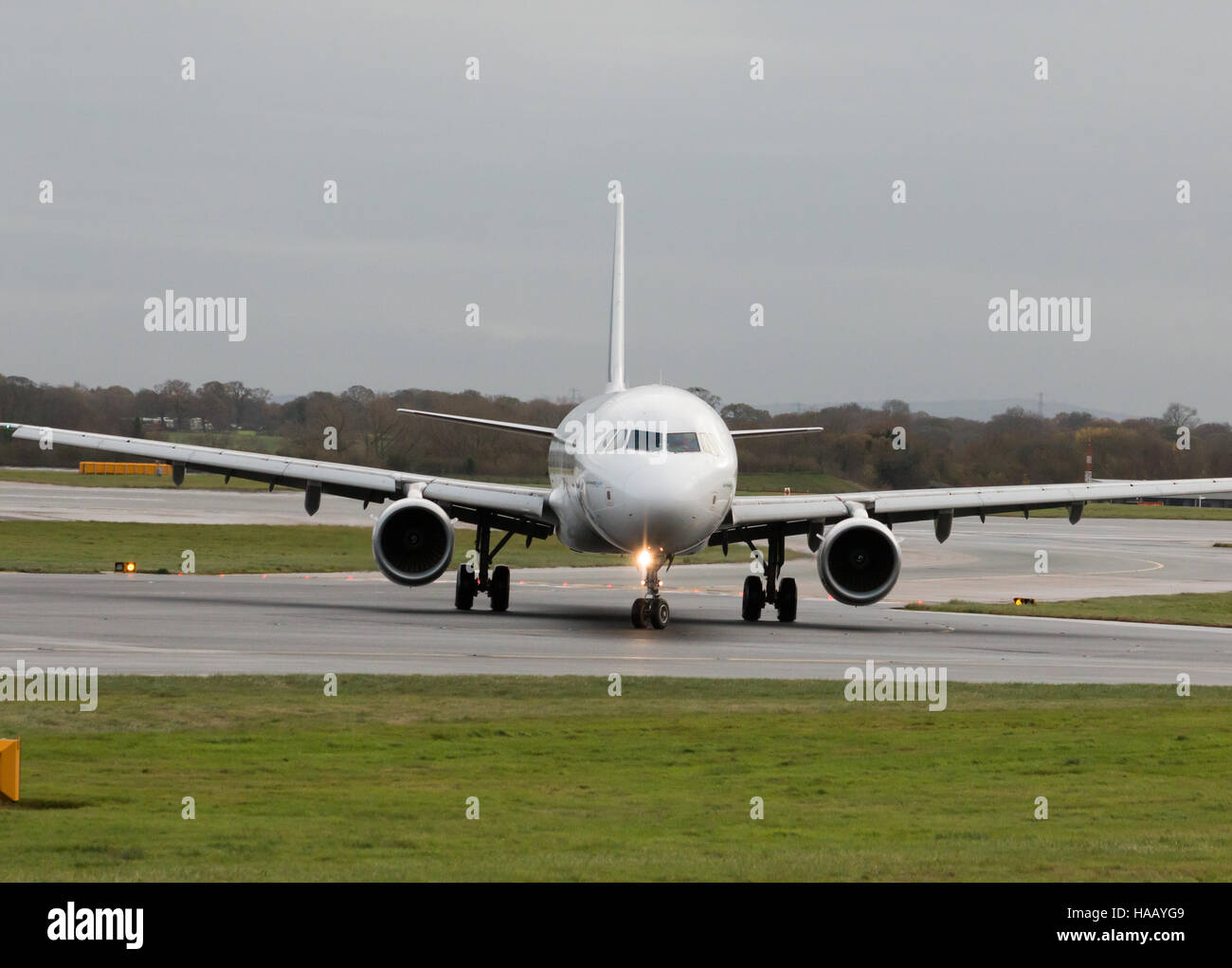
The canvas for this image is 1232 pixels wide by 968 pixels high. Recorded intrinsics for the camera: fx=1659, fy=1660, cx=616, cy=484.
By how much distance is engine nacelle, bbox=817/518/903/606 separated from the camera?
32375 millimetres

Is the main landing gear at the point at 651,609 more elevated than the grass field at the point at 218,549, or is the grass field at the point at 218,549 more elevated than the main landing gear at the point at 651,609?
the grass field at the point at 218,549

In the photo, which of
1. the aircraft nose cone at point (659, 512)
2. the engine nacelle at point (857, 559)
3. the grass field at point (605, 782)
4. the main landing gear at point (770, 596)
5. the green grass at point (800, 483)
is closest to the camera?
the grass field at point (605, 782)

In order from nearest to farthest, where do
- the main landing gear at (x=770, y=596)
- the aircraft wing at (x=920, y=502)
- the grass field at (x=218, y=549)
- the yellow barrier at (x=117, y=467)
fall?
the aircraft wing at (x=920, y=502)
the main landing gear at (x=770, y=596)
the grass field at (x=218, y=549)
the yellow barrier at (x=117, y=467)

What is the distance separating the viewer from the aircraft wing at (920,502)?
34.2 m

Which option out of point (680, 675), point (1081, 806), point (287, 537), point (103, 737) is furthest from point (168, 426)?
point (1081, 806)

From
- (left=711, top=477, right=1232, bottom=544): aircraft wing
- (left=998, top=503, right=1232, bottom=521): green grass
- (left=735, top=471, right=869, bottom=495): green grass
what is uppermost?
(left=998, top=503, right=1232, bottom=521): green grass

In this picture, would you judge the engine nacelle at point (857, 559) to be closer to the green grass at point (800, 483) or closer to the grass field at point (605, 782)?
the grass field at point (605, 782)

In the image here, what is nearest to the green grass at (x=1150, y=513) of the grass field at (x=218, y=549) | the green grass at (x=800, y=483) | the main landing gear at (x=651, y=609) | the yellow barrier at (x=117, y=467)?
the green grass at (x=800, y=483)

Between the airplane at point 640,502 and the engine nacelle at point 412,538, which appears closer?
the airplane at point 640,502

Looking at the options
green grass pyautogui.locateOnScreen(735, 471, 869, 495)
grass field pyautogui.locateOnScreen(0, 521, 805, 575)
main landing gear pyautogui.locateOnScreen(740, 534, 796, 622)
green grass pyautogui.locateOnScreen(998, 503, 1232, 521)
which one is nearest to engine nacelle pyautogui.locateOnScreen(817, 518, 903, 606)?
main landing gear pyautogui.locateOnScreen(740, 534, 796, 622)

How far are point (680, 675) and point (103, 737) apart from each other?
919cm

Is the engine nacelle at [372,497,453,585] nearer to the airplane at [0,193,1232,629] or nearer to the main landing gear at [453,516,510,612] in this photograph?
the airplane at [0,193,1232,629]

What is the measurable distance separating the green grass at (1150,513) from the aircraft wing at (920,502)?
67039 millimetres

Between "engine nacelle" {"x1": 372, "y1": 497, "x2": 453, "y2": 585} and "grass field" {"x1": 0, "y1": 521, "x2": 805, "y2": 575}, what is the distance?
12.8m
